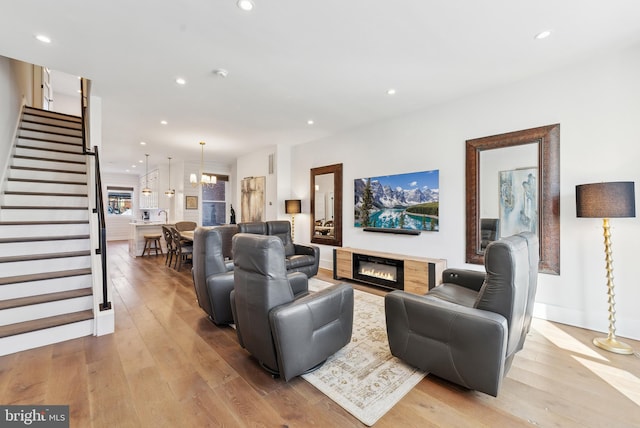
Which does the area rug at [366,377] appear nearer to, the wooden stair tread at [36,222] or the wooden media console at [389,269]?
the wooden media console at [389,269]

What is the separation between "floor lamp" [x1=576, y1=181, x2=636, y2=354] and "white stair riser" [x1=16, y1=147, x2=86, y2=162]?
7.22m

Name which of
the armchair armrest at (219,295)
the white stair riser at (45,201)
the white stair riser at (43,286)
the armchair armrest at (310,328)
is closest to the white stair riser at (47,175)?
the white stair riser at (45,201)

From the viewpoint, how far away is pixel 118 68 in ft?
9.93

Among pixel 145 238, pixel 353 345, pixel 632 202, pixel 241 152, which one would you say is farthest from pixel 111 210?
pixel 632 202

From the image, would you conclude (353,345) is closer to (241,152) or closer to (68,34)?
(68,34)

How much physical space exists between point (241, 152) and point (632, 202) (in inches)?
291

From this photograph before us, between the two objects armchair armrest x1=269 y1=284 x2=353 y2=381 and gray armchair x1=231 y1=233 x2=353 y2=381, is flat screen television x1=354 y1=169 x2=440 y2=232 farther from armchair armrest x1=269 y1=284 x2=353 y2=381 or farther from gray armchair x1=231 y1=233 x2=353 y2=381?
gray armchair x1=231 y1=233 x2=353 y2=381

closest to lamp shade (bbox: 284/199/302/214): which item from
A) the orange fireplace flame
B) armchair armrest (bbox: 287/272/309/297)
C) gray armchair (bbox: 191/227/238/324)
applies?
the orange fireplace flame

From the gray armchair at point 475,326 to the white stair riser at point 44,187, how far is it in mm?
4940

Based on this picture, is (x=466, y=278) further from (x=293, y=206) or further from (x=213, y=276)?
(x=293, y=206)

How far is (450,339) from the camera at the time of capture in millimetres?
1860

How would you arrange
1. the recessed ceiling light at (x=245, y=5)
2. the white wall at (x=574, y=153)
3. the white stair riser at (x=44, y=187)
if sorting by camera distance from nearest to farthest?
the recessed ceiling light at (x=245, y=5) < the white wall at (x=574, y=153) < the white stair riser at (x=44, y=187)

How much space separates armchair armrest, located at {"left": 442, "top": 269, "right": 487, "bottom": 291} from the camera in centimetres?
280

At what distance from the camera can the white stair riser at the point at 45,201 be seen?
3631 mm
